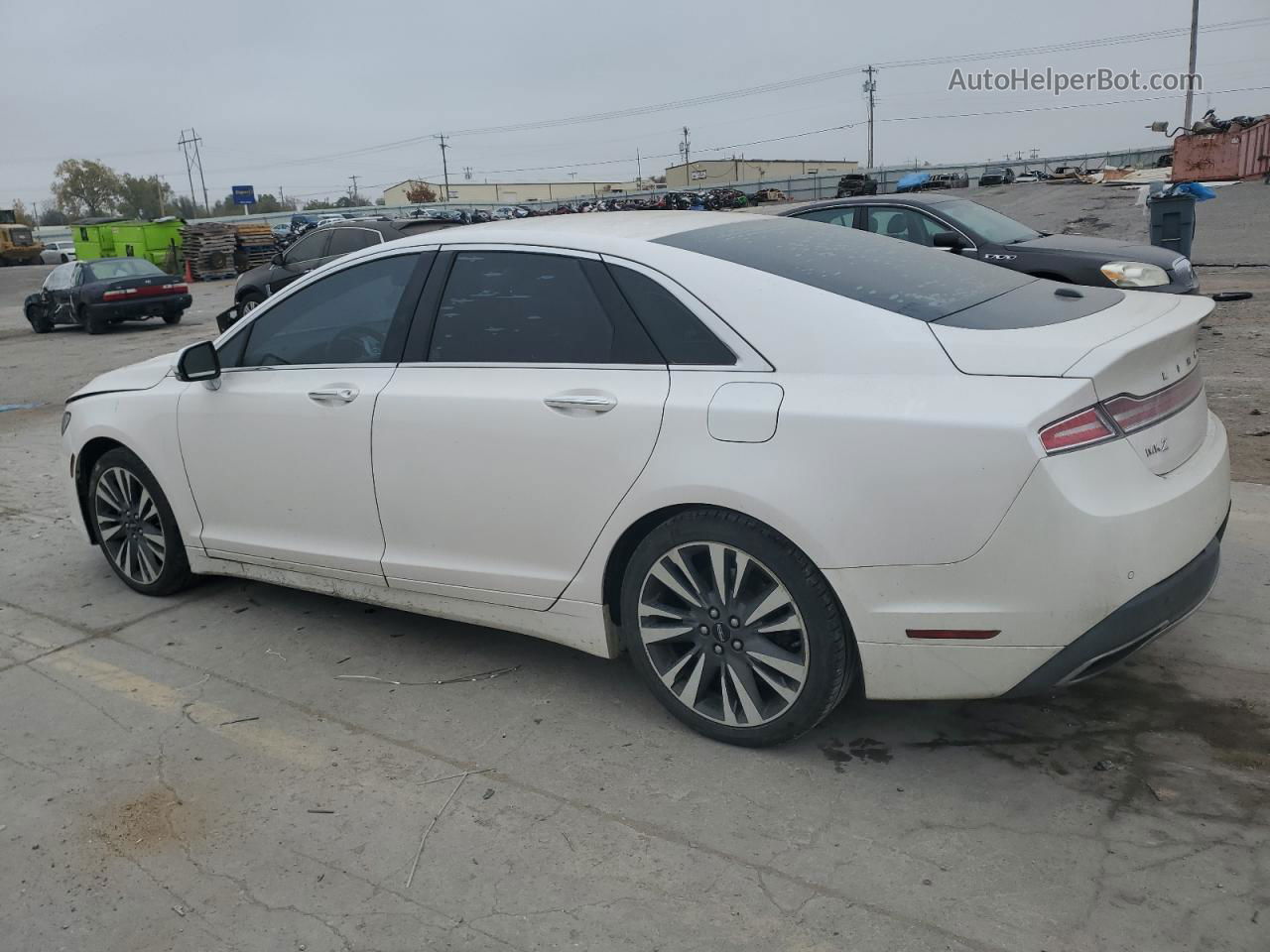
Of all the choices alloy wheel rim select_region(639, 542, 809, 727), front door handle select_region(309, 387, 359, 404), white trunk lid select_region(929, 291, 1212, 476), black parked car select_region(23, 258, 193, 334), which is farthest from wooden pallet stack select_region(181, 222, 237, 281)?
white trunk lid select_region(929, 291, 1212, 476)

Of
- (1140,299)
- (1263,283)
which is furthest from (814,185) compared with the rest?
(1140,299)

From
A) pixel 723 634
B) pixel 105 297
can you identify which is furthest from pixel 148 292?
pixel 723 634

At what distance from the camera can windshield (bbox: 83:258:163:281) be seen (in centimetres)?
2006

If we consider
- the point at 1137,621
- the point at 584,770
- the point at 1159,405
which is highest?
the point at 1159,405

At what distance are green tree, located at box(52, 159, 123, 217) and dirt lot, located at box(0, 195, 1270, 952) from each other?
127m

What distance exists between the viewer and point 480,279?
3.86m

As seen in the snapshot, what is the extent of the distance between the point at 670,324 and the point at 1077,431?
4.13 feet

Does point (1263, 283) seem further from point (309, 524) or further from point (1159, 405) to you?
point (309, 524)

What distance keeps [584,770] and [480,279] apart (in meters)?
1.78

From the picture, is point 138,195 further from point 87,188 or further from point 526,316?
point 526,316

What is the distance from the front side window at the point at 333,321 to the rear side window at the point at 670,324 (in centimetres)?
101

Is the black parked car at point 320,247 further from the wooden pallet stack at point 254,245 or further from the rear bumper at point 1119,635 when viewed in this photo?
the wooden pallet stack at point 254,245

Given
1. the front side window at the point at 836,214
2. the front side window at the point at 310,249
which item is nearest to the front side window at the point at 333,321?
the front side window at the point at 836,214

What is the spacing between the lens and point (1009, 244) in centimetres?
1018
